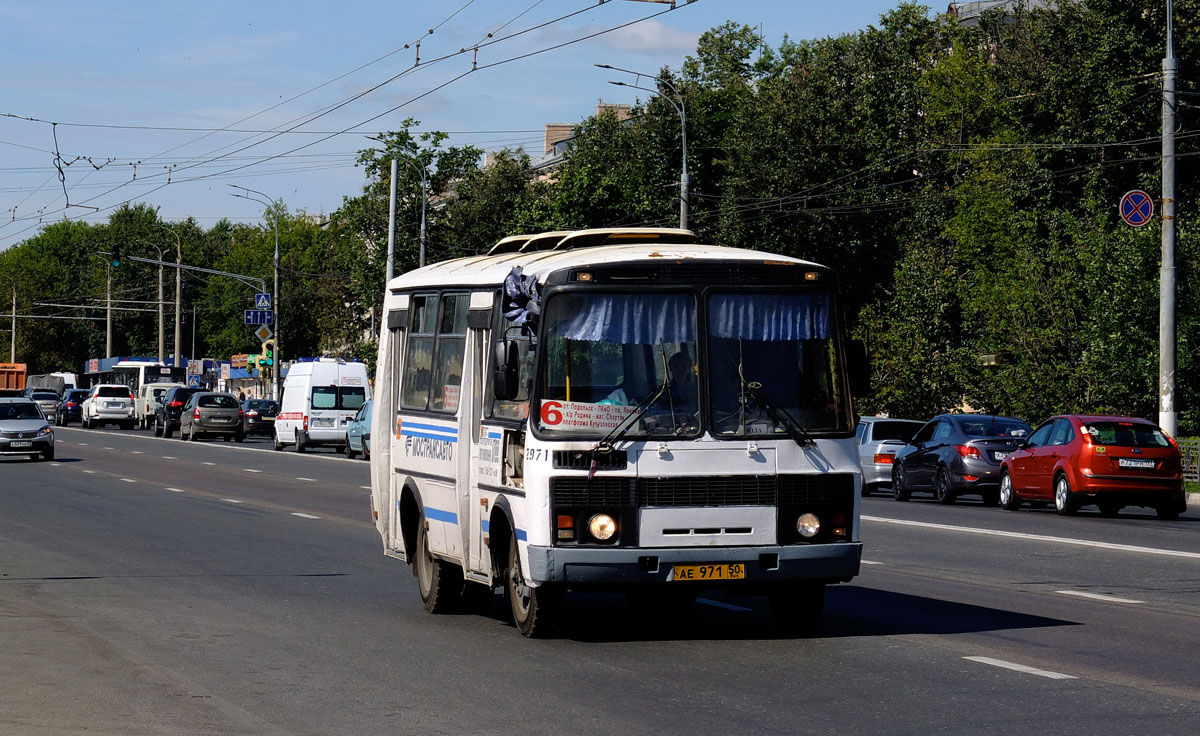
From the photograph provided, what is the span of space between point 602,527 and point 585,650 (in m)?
0.77

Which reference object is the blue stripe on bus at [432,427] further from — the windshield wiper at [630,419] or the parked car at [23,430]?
the parked car at [23,430]

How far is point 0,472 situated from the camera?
36344mm

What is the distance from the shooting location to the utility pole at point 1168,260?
32.3 metres

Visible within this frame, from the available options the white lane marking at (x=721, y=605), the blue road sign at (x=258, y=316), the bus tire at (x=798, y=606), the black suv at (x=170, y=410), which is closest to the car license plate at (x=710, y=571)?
the bus tire at (x=798, y=606)

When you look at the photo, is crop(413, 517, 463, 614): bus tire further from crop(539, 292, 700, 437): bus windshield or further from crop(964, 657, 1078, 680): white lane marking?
crop(964, 657, 1078, 680): white lane marking

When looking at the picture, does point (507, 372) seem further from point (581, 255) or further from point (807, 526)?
point (807, 526)

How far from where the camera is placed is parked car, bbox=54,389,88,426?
3410 inches

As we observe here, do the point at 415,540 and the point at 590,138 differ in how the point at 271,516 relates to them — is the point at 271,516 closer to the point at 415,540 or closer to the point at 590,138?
the point at 415,540

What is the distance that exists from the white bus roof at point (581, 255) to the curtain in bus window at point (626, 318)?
9.6 inches

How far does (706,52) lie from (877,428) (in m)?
47.7

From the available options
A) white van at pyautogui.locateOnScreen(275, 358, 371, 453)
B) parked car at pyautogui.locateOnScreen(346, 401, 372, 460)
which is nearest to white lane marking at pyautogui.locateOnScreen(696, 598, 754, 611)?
parked car at pyautogui.locateOnScreen(346, 401, 372, 460)

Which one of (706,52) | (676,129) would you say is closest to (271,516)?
(676,129)

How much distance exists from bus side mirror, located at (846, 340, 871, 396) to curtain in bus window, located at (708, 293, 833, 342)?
19 centimetres

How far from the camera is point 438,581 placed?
12812mm
